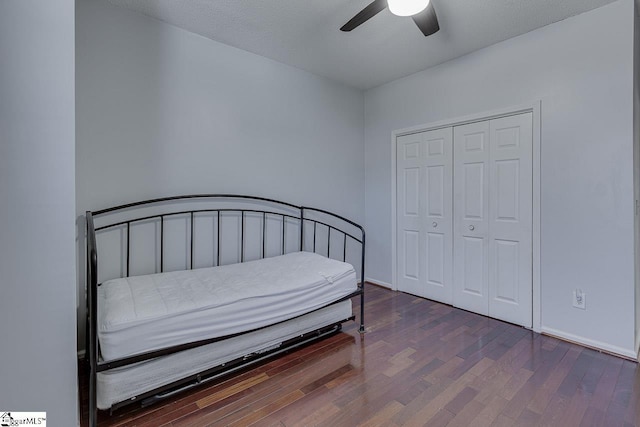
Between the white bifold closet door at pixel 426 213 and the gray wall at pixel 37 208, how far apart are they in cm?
291

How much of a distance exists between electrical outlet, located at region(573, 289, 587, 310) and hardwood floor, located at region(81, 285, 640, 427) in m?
0.30

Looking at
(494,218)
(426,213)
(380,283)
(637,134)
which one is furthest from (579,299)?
(380,283)

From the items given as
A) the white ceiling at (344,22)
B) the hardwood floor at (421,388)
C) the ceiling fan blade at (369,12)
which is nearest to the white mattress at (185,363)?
the hardwood floor at (421,388)

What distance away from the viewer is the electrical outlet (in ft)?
7.43

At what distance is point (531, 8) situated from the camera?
2168mm

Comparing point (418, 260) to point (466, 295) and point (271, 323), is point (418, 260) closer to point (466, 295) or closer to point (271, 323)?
point (466, 295)

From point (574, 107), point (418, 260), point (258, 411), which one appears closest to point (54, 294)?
point (258, 411)

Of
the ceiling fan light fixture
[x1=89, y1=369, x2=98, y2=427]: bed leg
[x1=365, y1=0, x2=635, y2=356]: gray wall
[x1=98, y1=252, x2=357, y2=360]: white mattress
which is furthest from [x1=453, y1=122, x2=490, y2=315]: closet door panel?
[x1=89, y1=369, x2=98, y2=427]: bed leg

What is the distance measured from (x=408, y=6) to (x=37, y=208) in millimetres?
2006

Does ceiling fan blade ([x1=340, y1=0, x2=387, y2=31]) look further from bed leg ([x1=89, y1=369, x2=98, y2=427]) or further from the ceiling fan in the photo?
bed leg ([x1=89, y1=369, x2=98, y2=427])

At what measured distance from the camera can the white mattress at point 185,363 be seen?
142 cm

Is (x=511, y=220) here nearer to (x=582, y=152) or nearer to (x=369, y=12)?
(x=582, y=152)

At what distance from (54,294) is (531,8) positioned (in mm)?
3186

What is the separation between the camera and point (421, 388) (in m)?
1.75
